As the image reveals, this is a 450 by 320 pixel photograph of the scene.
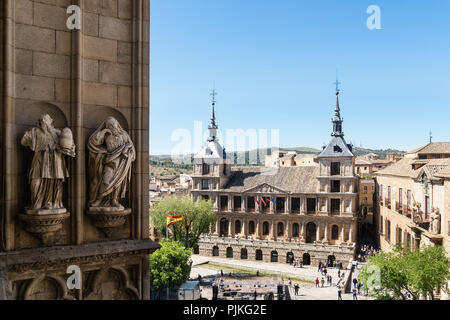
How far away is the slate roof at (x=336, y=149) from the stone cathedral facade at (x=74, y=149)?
45718 millimetres

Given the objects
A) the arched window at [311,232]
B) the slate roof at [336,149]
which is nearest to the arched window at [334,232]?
the arched window at [311,232]

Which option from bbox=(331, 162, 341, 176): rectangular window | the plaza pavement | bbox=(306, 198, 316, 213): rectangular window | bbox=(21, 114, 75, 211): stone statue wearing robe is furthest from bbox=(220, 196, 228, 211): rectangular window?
bbox=(21, 114, 75, 211): stone statue wearing robe

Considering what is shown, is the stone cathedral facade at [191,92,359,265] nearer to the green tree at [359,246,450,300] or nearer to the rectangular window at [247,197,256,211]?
the rectangular window at [247,197,256,211]

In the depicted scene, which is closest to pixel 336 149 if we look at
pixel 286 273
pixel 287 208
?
pixel 287 208

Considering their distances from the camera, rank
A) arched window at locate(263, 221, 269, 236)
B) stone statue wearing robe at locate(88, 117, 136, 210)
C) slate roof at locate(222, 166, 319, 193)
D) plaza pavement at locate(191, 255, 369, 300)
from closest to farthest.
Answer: stone statue wearing robe at locate(88, 117, 136, 210)
plaza pavement at locate(191, 255, 369, 300)
slate roof at locate(222, 166, 319, 193)
arched window at locate(263, 221, 269, 236)

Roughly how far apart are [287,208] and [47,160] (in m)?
46.6

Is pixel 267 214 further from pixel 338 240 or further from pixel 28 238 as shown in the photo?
pixel 28 238

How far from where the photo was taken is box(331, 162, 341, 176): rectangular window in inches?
1937

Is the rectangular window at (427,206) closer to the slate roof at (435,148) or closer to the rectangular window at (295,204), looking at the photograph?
the slate roof at (435,148)

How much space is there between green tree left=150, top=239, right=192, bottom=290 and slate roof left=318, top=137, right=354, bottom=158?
93.5ft

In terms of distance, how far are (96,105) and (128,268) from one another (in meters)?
2.95

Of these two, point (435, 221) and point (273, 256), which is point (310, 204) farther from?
point (435, 221)

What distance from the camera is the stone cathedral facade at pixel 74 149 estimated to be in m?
5.34

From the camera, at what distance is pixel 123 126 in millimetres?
6484
